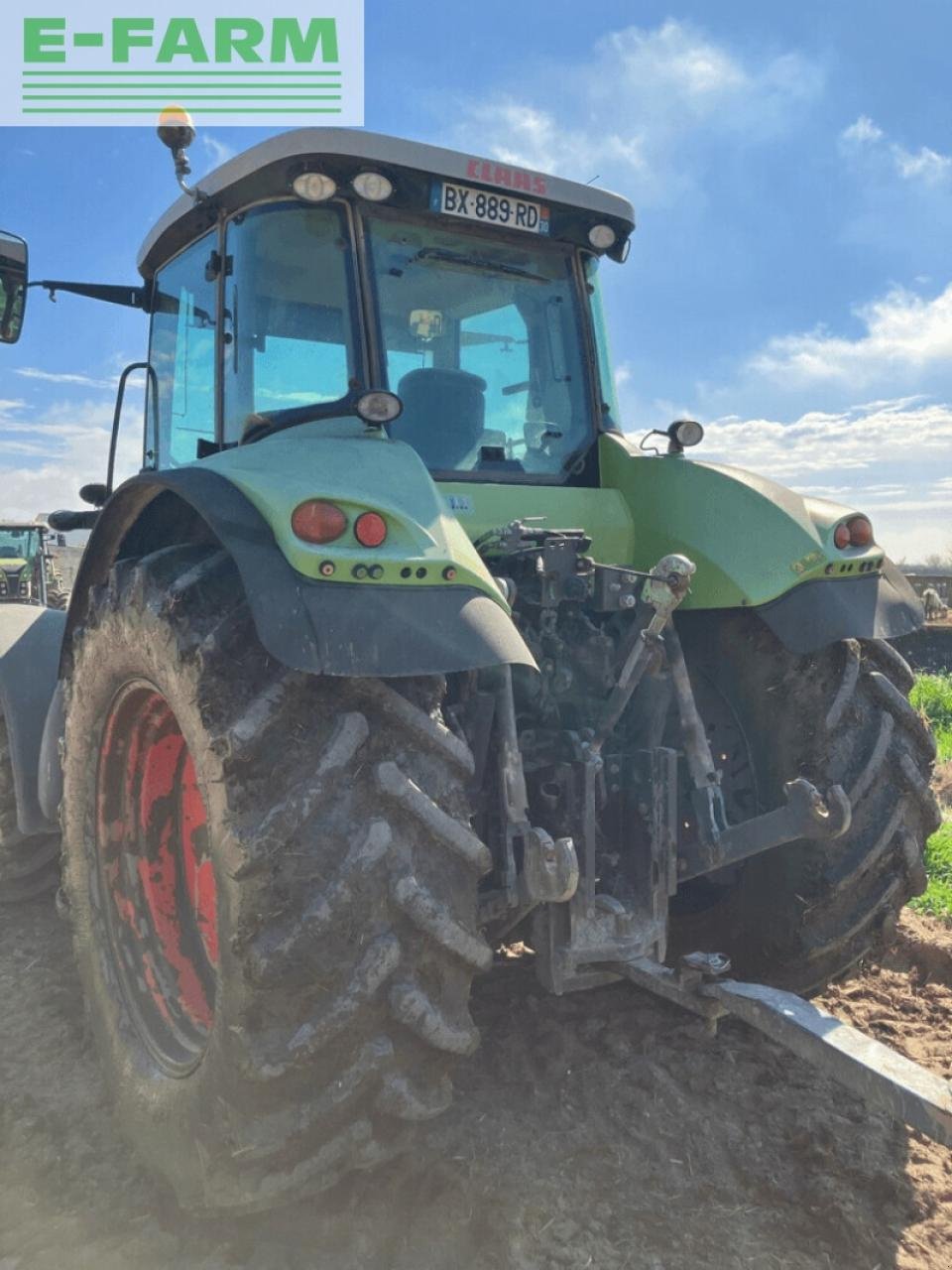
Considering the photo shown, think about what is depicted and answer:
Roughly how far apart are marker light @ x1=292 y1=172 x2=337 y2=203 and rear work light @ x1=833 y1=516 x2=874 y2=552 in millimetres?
1779

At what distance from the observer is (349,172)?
2807 millimetres

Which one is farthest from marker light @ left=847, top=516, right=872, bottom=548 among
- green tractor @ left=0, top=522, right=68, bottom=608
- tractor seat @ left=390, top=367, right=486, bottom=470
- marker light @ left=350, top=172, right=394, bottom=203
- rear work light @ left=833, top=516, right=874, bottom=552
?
green tractor @ left=0, top=522, right=68, bottom=608

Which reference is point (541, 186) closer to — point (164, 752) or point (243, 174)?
point (243, 174)

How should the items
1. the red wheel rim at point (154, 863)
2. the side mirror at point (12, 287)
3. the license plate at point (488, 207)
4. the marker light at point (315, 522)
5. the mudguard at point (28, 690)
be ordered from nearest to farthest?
the marker light at point (315, 522), the red wheel rim at point (154, 863), the license plate at point (488, 207), the side mirror at point (12, 287), the mudguard at point (28, 690)

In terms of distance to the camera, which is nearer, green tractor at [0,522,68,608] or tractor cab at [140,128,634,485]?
tractor cab at [140,128,634,485]

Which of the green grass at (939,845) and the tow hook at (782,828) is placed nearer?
the tow hook at (782,828)

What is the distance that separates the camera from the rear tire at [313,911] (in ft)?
6.36

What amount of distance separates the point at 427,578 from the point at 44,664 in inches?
98.7

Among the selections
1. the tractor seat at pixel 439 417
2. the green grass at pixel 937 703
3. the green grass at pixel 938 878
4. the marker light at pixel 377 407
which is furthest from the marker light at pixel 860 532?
the green grass at pixel 937 703

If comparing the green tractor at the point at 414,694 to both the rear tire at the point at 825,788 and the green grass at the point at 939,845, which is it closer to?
the rear tire at the point at 825,788

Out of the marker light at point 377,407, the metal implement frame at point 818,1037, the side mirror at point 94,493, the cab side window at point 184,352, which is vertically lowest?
the metal implement frame at point 818,1037

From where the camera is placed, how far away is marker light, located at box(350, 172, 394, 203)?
110 inches

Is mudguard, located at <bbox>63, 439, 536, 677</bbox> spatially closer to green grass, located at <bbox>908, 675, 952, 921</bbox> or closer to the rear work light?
the rear work light

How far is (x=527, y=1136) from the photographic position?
97.2 inches
